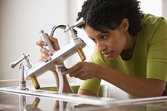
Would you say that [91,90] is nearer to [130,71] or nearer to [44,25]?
[130,71]

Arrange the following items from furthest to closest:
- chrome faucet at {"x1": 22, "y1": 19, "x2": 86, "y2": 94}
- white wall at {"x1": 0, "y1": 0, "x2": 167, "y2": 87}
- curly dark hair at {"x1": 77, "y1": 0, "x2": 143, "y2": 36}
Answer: white wall at {"x1": 0, "y1": 0, "x2": 167, "y2": 87}
curly dark hair at {"x1": 77, "y1": 0, "x2": 143, "y2": 36}
chrome faucet at {"x1": 22, "y1": 19, "x2": 86, "y2": 94}

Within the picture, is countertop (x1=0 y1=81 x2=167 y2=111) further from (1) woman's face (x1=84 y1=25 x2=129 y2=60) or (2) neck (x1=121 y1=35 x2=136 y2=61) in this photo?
(2) neck (x1=121 y1=35 x2=136 y2=61)

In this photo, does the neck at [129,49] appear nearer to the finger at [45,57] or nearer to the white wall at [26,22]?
the finger at [45,57]

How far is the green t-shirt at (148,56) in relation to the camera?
0.82 metres

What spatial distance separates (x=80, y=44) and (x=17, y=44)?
1399 millimetres

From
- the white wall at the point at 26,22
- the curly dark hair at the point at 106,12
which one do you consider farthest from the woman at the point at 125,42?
the white wall at the point at 26,22

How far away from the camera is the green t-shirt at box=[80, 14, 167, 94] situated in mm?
824

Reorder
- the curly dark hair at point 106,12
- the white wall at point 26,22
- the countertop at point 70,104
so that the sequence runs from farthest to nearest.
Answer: the white wall at point 26,22 < the curly dark hair at point 106,12 < the countertop at point 70,104

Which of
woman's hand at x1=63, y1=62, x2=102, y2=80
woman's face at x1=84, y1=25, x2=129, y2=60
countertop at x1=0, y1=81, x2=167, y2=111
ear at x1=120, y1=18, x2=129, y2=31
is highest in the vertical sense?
ear at x1=120, y1=18, x2=129, y2=31

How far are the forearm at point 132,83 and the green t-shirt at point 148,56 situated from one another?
3 cm

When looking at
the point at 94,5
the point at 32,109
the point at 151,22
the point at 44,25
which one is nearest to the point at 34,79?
the point at 32,109

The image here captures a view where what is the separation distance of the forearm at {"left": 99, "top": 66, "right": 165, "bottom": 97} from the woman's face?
0.23 ft

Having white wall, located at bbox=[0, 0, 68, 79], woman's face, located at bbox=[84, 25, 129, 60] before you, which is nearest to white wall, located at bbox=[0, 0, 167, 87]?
white wall, located at bbox=[0, 0, 68, 79]

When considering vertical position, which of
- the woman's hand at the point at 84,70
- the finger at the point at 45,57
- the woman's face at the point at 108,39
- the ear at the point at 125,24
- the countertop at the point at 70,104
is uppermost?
the ear at the point at 125,24
